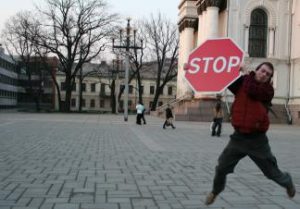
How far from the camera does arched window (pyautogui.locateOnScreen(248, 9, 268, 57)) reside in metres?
43.0

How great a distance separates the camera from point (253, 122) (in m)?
5.55

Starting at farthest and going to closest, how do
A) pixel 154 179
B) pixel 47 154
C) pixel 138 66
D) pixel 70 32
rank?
1. pixel 138 66
2. pixel 70 32
3. pixel 47 154
4. pixel 154 179

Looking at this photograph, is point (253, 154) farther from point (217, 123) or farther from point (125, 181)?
point (217, 123)

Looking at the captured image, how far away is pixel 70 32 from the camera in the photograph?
61375 millimetres

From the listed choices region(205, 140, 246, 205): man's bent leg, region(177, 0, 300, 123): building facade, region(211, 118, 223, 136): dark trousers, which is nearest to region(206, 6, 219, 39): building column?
region(177, 0, 300, 123): building facade

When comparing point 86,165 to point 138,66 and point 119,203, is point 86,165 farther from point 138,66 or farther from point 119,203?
point 138,66

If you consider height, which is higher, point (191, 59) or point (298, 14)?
point (298, 14)

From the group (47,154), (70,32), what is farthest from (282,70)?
(47,154)

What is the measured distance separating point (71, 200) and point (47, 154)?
5982 millimetres

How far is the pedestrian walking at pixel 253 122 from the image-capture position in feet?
18.3

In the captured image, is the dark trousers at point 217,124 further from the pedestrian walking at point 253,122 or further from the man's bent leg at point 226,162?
the pedestrian walking at point 253,122

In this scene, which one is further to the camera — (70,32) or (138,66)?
(138,66)

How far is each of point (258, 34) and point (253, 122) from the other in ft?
128

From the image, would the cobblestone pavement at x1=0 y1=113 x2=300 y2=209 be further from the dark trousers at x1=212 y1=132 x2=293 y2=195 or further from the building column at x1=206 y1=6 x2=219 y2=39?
the building column at x1=206 y1=6 x2=219 y2=39
